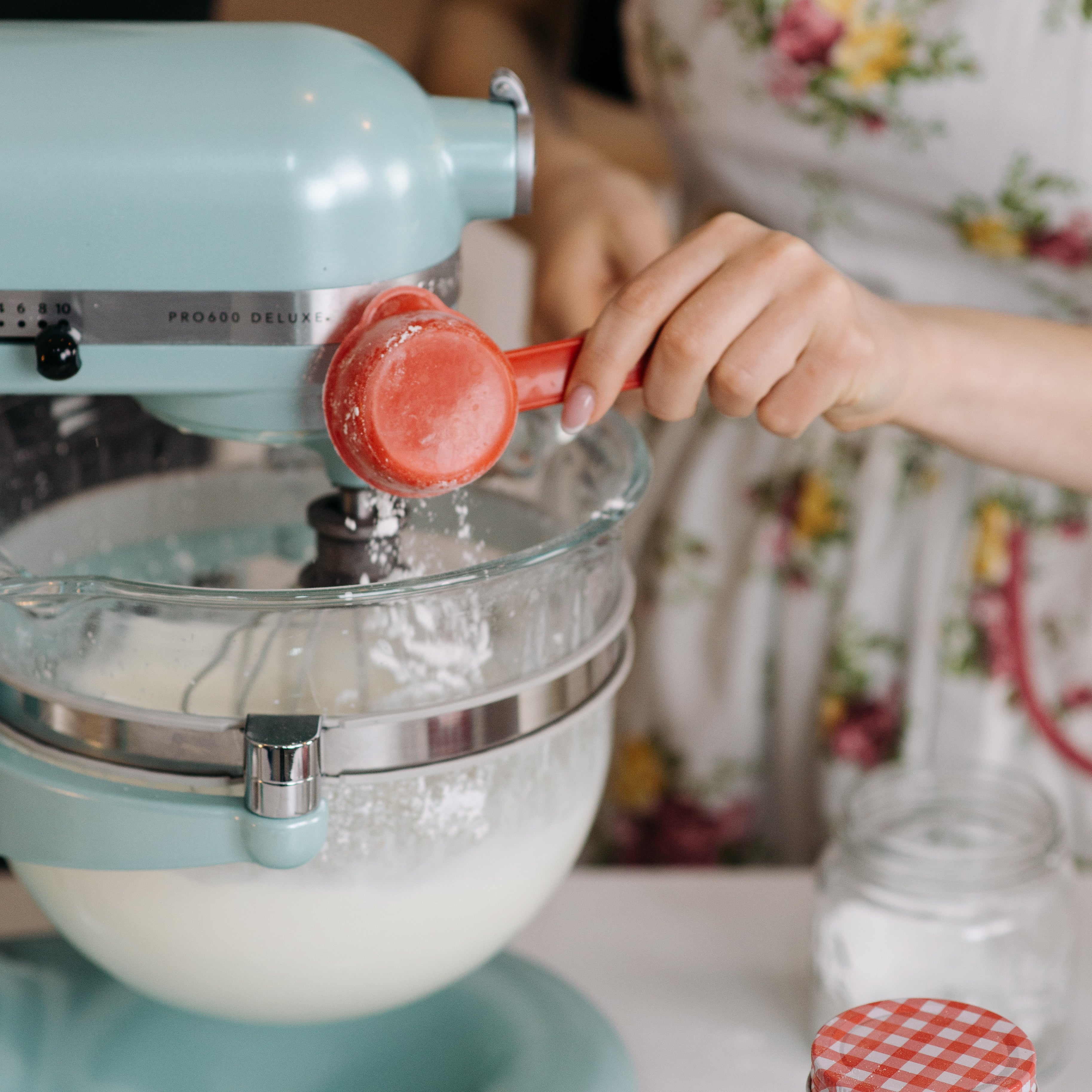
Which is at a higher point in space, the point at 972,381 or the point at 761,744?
the point at 972,381

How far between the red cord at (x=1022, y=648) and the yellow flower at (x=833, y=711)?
0.12m

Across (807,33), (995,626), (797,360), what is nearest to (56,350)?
(797,360)

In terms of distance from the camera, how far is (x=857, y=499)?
88 centimetres

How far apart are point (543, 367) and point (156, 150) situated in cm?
16

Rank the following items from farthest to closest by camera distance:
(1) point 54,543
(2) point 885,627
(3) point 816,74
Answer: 1. (2) point 885,627
2. (3) point 816,74
3. (1) point 54,543

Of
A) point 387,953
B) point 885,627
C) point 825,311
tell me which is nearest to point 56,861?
point 387,953

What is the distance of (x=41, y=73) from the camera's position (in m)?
0.42

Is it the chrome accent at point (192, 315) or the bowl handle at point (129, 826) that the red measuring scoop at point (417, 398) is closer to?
the chrome accent at point (192, 315)

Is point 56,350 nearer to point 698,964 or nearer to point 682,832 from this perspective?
point 698,964

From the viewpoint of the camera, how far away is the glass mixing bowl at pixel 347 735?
1.49 feet

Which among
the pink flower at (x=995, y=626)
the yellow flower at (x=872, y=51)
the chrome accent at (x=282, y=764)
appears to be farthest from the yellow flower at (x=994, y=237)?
the chrome accent at (x=282, y=764)

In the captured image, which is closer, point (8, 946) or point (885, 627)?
point (8, 946)

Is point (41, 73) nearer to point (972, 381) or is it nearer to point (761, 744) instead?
point (972, 381)

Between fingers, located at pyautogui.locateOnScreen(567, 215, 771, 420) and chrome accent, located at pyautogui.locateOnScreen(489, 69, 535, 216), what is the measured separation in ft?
0.17
